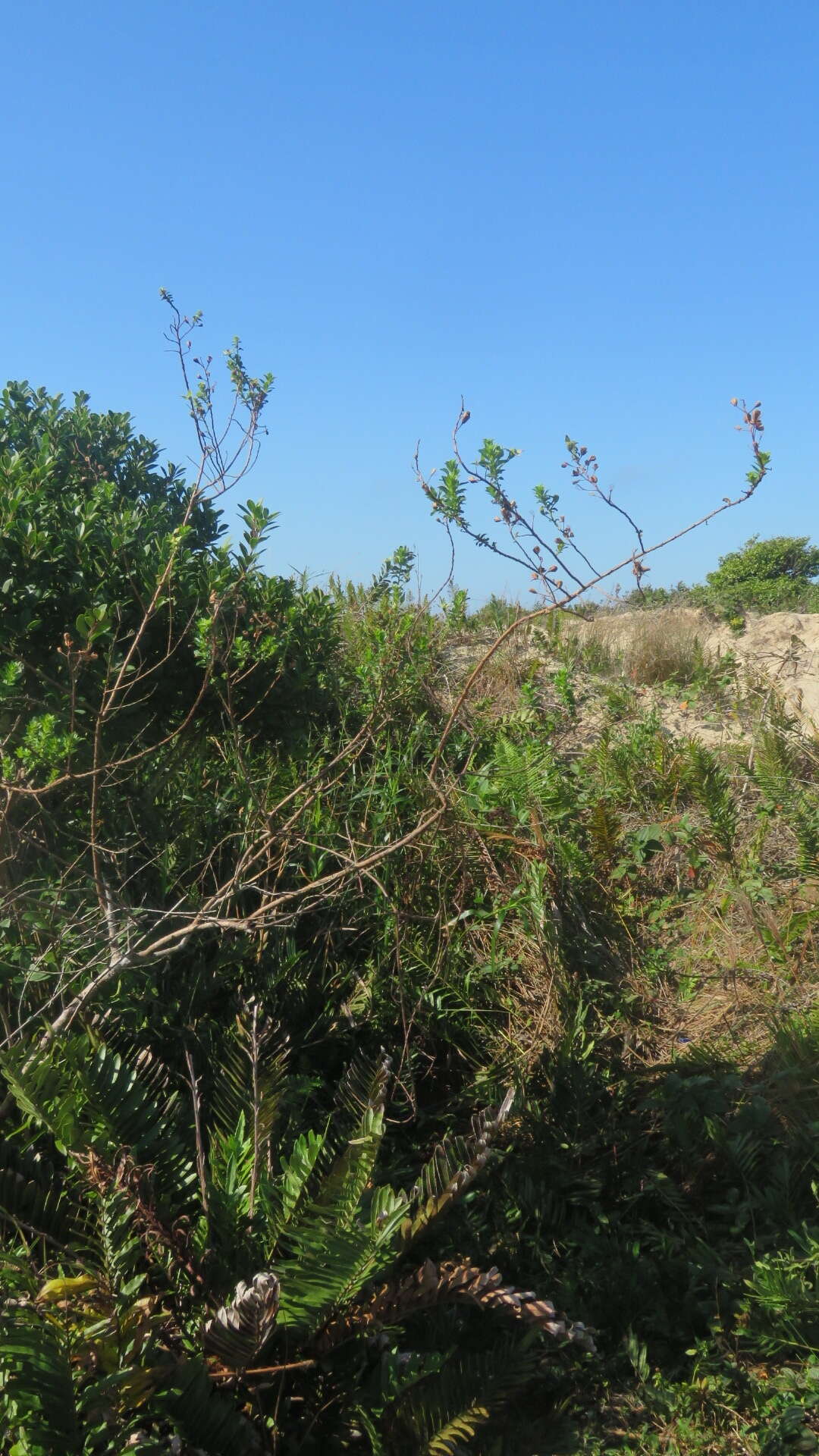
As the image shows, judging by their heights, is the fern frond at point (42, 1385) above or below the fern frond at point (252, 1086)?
below

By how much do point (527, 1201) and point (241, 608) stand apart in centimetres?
208

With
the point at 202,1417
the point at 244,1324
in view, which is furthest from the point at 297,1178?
the point at 202,1417

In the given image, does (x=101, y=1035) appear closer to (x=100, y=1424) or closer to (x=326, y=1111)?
(x=326, y=1111)

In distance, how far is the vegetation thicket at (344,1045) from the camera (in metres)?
2.38

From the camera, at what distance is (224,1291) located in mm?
2498

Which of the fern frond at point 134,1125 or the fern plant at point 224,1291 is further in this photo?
the fern frond at point 134,1125

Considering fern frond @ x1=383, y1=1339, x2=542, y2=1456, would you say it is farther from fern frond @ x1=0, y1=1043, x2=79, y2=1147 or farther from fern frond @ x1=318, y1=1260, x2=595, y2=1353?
fern frond @ x1=0, y1=1043, x2=79, y2=1147

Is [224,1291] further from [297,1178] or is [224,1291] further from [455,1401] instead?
[455,1401]

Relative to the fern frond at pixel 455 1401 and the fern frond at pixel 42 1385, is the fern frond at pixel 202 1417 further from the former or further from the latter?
the fern frond at pixel 455 1401

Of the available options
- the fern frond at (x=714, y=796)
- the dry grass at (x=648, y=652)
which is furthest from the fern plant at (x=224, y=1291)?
the dry grass at (x=648, y=652)

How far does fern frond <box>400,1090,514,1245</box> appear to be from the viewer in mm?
2531

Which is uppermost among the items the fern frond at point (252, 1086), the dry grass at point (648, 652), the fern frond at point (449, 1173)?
the dry grass at point (648, 652)

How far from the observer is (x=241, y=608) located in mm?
3123

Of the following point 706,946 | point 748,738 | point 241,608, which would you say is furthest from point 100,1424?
point 748,738
